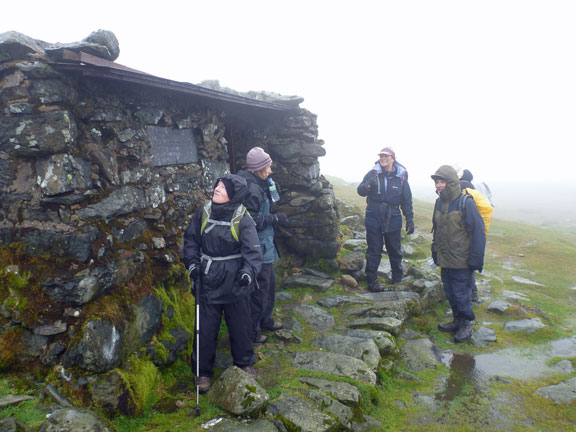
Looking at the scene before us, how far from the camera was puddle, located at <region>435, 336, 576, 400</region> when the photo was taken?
19.6 ft

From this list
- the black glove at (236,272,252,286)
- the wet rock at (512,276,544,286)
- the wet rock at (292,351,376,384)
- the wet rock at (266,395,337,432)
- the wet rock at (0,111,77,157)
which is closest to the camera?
the wet rock at (266,395,337,432)

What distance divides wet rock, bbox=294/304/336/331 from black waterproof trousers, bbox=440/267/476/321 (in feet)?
8.61

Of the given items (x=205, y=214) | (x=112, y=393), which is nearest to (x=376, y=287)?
(x=205, y=214)

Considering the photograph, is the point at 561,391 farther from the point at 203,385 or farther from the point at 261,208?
the point at 261,208

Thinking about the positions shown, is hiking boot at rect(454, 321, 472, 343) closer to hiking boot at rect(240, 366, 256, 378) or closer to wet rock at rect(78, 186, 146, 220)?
hiking boot at rect(240, 366, 256, 378)

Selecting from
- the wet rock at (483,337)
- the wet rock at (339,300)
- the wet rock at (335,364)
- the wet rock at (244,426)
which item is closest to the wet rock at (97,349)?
the wet rock at (244,426)

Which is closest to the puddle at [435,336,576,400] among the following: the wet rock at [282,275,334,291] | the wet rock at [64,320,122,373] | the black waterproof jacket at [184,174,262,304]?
the wet rock at [282,275,334,291]

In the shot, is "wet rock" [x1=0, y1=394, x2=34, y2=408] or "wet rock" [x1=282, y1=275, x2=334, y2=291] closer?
"wet rock" [x1=0, y1=394, x2=34, y2=408]

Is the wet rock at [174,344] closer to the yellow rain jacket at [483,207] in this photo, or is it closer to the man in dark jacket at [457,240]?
the man in dark jacket at [457,240]

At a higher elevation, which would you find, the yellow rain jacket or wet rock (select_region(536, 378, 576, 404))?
the yellow rain jacket

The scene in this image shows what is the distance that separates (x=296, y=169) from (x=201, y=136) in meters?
3.55

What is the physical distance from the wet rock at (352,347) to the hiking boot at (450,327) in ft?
7.55

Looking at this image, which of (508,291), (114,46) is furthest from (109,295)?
(508,291)

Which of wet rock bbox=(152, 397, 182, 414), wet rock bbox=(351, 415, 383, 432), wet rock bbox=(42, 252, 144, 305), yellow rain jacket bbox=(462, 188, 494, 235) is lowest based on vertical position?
wet rock bbox=(351, 415, 383, 432)
